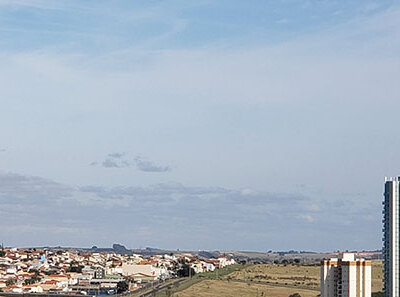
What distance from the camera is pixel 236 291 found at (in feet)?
369

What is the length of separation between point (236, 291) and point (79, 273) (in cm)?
4102

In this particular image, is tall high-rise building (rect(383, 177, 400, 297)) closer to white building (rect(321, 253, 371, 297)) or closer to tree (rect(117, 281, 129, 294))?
white building (rect(321, 253, 371, 297))

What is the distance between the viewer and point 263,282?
4970 inches

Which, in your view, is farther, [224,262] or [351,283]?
[224,262]

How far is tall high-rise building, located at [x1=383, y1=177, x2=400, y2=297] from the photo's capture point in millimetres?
58938

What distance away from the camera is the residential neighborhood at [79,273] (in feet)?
392

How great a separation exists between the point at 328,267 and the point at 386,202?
6.39 m

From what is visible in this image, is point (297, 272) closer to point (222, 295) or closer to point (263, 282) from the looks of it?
point (263, 282)

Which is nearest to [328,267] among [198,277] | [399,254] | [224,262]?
[399,254]

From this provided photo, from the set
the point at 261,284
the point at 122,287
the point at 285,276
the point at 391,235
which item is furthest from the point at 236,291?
the point at 391,235

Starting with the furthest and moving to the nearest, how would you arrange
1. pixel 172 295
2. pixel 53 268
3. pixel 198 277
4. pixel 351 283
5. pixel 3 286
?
pixel 53 268 → pixel 198 277 → pixel 3 286 → pixel 172 295 → pixel 351 283

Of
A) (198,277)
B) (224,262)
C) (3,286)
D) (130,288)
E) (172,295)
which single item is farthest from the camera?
(224,262)

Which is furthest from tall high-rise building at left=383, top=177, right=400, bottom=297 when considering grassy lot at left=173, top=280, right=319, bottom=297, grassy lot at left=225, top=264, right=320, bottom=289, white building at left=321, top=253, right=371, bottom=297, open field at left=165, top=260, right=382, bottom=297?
grassy lot at left=225, top=264, right=320, bottom=289

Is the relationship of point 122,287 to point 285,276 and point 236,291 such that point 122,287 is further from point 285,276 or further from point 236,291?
point 285,276
